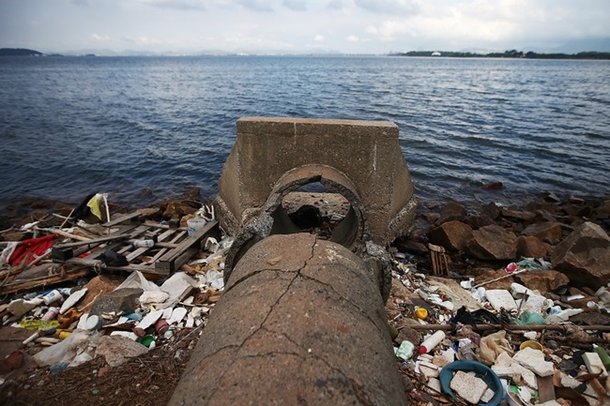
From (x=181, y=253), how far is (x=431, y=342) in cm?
379

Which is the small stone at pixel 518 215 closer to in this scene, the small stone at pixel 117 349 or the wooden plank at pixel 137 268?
the wooden plank at pixel 137 268

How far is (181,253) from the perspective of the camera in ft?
18.7

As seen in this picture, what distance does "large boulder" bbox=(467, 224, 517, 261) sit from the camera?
20.5 ft

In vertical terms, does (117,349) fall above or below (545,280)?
above

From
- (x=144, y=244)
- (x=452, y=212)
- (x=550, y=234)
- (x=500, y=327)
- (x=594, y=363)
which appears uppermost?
(x=594, y=363)

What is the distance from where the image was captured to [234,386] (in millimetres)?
1380

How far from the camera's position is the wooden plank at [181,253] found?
534 cm

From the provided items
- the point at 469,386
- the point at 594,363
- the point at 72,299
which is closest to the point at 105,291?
the point at 72,299

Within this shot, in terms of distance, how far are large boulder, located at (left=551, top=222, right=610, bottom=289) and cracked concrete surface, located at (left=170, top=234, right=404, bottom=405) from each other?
4836 mm

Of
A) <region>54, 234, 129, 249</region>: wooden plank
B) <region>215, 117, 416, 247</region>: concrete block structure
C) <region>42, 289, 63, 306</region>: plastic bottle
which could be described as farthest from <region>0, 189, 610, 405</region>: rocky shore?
<region>215, 117, 416, 247</region>: concrete block structure

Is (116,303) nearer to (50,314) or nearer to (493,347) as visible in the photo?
(50,314)

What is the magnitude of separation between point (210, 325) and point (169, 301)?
318 cm

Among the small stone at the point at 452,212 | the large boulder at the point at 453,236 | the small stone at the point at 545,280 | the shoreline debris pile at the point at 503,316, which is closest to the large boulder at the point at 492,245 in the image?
the shoreline debris pile at the point at 503,316

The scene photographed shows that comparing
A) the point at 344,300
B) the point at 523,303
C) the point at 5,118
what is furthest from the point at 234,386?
the point at 5,118
